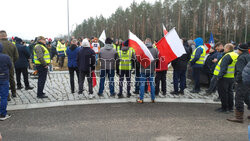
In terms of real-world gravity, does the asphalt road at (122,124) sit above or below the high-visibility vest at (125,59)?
below

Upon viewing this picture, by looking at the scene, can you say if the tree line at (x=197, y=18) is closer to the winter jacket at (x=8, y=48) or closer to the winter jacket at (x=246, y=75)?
the winter jacket at (x=246, y=75)

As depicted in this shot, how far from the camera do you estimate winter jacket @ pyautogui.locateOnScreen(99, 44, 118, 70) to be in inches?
323

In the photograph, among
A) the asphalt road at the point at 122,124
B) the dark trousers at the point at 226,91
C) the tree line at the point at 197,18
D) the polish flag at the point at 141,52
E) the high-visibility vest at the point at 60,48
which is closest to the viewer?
the asphalt road at the point at 122,124

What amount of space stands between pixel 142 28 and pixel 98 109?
5724 cm

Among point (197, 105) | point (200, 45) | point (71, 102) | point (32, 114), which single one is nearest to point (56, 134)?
point (32, 114)

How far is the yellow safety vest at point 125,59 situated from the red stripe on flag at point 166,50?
1.04m

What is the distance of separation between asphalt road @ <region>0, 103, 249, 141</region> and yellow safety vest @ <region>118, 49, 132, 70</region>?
139 cm

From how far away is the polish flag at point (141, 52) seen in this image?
292 inches

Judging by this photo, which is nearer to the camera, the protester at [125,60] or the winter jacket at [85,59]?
the protester at [125,60]

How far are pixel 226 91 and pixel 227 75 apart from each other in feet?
1.53

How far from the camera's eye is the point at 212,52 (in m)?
9.02

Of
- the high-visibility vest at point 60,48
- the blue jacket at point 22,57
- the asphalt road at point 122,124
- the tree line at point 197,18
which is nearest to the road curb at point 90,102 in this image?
the asphalt road at point 122,124

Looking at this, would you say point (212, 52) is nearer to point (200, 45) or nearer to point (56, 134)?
point (200, 45)

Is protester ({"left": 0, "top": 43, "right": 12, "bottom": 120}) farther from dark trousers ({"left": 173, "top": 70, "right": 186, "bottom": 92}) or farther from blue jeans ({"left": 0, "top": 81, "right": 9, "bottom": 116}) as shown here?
dark trousers ({"left": 173, "top": 70, "right": 186, "bottom": 92})
